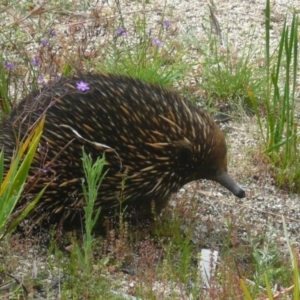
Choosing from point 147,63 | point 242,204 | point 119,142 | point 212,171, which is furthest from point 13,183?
point 147,63

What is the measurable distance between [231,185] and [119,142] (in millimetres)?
601

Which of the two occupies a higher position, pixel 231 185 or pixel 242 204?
A: pixel 231 185

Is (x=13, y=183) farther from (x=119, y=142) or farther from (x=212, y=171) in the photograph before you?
(x=212, y=171)

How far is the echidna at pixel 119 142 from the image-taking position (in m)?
3.49

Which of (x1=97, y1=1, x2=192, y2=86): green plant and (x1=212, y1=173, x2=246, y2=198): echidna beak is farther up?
(x1=97, y1=1, x2=192, y2=86): green plant

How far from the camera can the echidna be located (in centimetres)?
349

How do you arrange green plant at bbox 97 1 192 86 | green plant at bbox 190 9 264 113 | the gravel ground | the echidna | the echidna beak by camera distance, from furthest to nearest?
green plant at bbox 190 9 264 113
green plant at bbox 97 1 192 86
the echidna beak
the echidna
the gravel ground

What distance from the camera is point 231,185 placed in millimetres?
3848

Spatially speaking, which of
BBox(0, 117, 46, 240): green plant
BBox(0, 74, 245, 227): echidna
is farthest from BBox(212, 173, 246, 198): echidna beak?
BBox(0, 117, 46, 240): green plant

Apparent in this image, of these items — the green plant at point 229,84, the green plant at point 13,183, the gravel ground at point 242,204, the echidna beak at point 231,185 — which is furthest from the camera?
the green plant at point 229,84

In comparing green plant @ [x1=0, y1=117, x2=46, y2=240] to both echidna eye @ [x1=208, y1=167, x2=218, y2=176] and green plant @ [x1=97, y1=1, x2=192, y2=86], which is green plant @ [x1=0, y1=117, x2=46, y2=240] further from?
green plant @ [x1=97, y1=1, x2=192, y2=86]

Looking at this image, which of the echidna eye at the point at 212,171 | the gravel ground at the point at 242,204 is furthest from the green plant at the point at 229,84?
the echidna eye at the point at 212,171

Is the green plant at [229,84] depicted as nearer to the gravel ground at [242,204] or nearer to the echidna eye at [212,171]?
the gravel ground at [242,204]

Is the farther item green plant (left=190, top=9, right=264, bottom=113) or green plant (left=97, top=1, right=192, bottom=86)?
green plant (left=190, top=9, right=264, bottom=113)
